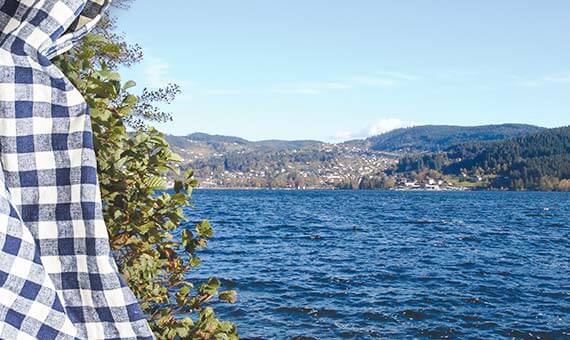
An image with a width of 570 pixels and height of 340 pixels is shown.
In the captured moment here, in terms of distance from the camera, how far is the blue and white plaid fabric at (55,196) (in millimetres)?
1428

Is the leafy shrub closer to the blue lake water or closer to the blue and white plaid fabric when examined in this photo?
the blue and white plaid fabric

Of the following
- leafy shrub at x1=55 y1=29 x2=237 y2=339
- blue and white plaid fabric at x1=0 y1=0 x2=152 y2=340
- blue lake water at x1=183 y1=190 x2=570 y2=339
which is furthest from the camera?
blue lake water at x1=183 y1=190 x2=570 y2=339

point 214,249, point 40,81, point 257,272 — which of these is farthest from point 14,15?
point 214,249

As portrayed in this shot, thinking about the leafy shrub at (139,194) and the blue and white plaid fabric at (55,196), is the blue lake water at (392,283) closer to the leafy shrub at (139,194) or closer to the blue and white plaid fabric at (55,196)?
the leafy shrub at (139,194)

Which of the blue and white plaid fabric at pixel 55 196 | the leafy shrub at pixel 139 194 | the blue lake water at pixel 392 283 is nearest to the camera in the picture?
the blue and white plaid fabric at pixel 55 196

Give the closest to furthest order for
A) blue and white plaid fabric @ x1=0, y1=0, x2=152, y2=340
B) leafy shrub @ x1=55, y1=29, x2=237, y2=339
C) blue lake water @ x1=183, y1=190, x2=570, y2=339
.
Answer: blue and white plaid fabric @ x1=0, y1=0, x2=152, y2=340 → leafy shrub @ x1=55, y1=29, x2=237, y2=339 → blue lake water @ x1=183, y1=190, x2=570, y2=339

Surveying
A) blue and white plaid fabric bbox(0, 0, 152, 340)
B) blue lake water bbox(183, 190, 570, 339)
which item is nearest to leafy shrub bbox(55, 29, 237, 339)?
blue and white plaid fabric bbox(0, 0, 152, 340)

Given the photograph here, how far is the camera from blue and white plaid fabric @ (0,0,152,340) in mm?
1428

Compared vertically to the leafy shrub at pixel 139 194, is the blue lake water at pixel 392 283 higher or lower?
lower

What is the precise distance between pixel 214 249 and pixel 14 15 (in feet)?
145

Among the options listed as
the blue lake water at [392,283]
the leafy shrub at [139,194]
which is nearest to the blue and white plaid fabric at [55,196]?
the leafy shrub at [139,194]

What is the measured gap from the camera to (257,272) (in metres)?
34.4

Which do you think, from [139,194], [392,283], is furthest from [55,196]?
[392,283]

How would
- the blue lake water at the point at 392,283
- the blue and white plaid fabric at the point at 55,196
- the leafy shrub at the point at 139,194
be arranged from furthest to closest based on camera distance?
the blue lake water at the point at 392,283 < the leafy shrub at the point at 139,194 < the blue and white plaid fabric at the point at 55,196
